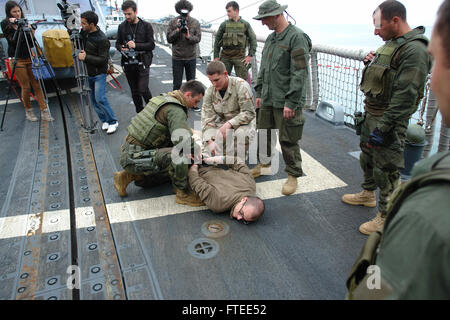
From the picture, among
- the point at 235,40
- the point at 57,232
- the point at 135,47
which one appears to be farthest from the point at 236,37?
A: the point at 57,232

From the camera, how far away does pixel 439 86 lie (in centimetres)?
84

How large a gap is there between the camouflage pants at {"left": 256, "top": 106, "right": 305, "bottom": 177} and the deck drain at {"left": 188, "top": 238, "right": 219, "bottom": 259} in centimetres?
133

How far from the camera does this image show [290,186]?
11.5 feet

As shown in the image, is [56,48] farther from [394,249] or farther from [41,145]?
[394,249]

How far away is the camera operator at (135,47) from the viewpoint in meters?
4.89

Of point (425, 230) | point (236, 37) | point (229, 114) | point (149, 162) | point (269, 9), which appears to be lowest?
point (149, 162)

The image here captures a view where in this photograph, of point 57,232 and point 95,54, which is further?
point 95,54

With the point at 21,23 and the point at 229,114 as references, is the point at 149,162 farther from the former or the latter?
the point at 21,23

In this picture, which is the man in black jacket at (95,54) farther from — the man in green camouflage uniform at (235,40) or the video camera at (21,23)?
the man in green camouflage uniform at (235,40)

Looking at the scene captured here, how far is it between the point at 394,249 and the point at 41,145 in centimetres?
515

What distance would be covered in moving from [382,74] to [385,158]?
71cm

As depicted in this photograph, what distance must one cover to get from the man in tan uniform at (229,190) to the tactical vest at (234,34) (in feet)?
10.9
